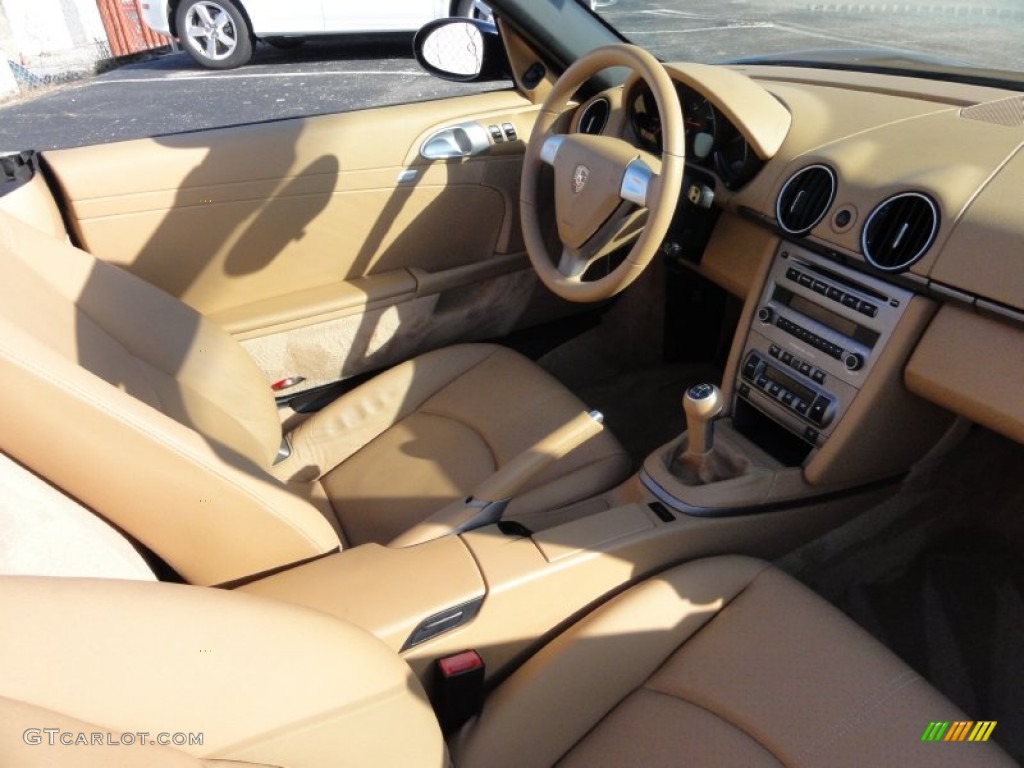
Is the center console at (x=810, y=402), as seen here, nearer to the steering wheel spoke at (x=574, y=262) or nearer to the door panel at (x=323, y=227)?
the steering wheel spoke at (x=574, y=262)

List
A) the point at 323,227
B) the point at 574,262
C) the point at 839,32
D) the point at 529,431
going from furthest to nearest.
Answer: the point at 839,32
the point at 323,227
the point at 529,431
the point at 574,262

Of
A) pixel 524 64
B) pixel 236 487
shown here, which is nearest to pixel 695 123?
pixel 524 64

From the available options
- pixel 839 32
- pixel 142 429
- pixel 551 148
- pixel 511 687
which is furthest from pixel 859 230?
pixel 839 32

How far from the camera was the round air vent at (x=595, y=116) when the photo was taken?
6.72 ft

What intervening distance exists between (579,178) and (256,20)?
22.6 feet

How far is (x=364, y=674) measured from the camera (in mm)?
894

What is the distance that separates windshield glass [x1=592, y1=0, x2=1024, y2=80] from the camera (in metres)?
1.98

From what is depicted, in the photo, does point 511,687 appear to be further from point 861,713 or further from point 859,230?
point 859,230

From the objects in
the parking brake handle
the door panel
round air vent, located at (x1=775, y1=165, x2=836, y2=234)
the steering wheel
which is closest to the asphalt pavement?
the door panel

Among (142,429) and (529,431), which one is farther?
(529,431)

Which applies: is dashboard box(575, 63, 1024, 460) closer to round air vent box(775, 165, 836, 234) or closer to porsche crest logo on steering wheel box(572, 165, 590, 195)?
round air vent box(775, 165, 836, 234)

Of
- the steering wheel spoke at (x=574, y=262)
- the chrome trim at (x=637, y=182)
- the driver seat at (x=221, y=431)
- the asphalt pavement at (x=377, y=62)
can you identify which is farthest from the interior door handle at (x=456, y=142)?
the chrome trim at (x=637, y=182)

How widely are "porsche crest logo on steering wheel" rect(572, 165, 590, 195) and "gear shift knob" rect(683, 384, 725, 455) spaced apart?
46 centimetres

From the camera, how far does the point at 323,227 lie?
2.20m
